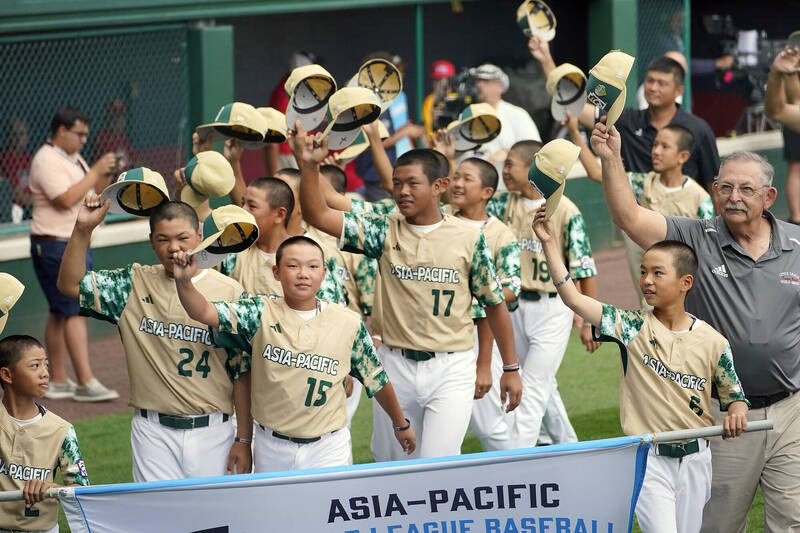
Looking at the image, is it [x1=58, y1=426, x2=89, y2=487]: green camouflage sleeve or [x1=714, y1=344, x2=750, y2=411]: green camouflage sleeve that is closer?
[x1=58, y1=426, x2=89, y2=487]: green camouflage sleeve

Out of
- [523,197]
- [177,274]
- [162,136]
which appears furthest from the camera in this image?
[162,136]

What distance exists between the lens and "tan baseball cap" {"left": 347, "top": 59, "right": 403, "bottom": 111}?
7250mm

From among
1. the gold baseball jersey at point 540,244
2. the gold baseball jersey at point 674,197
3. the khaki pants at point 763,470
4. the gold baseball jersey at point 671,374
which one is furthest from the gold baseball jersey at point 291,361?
the gold baseball jersey at point 674,197

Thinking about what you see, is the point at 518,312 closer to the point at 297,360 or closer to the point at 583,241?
the point at 583,241

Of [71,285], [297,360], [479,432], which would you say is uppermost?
[71,285]

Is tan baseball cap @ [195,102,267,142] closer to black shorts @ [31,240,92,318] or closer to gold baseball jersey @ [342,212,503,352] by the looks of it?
gold baseball jersey @ [342,212,503,352]

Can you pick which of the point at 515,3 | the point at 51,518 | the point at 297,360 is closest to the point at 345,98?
the point at 297,360

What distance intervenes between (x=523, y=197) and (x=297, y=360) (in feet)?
9.64

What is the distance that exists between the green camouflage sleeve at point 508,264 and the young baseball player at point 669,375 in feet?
5.18

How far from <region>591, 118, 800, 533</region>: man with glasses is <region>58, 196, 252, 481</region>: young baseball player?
1904 mm

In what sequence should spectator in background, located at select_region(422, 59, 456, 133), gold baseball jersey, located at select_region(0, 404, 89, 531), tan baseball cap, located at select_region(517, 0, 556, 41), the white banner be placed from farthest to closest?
spectator in background, located at select_region(422, 59, 456, 133) → tan baseball cap, located at select_region(517, 0, 556, 41) → gold baseball jersey, located at select_region(0, 404, 89, 531) → the white banner

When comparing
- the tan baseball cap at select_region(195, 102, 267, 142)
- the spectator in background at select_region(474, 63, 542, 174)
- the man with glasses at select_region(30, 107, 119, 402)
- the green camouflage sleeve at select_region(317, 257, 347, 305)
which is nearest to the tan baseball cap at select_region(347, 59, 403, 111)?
the tan baseball cap at select_region(195, 102, 267, 142)

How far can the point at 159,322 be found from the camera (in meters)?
5.50

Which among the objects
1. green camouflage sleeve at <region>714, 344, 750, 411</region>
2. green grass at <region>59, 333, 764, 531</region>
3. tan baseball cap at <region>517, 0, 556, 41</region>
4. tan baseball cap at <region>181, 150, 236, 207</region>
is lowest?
green grass at <region>59, 333, 764, 531</region>
